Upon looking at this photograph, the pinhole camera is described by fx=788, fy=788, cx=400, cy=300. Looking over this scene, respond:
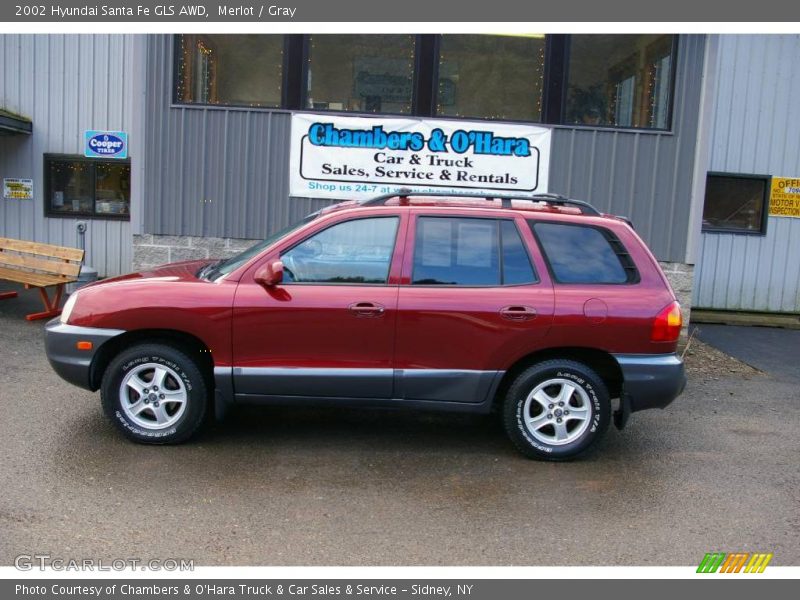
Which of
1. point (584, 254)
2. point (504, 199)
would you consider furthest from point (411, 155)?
point (584, 254)

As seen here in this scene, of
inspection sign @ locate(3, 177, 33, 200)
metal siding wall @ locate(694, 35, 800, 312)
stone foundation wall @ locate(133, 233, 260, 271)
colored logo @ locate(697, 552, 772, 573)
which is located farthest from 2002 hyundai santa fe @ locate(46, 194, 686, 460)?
inspection sign @ locate(3, 177, 33, 200)

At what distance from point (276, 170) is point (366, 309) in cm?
512

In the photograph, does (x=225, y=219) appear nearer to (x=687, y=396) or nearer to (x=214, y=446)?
(x=214, y=446)

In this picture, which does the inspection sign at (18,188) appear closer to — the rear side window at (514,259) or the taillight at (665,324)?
the rear side window at (514,259)

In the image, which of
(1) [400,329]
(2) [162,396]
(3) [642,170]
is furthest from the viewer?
(3) [642,170]

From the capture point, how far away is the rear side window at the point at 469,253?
5438mm

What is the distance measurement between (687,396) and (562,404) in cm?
271

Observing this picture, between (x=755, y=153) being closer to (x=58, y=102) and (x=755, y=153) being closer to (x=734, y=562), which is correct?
(x=734, y=562)

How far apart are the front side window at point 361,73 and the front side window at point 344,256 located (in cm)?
488

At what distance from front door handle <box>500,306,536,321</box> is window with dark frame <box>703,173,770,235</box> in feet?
25.7

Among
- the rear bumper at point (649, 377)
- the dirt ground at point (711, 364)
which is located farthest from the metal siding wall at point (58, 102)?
the rear bumper at point (649, 377)

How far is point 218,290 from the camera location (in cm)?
536

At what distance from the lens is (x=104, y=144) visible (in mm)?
Result: 12227

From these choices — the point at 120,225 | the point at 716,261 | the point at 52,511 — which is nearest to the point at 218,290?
the point at 52,511
